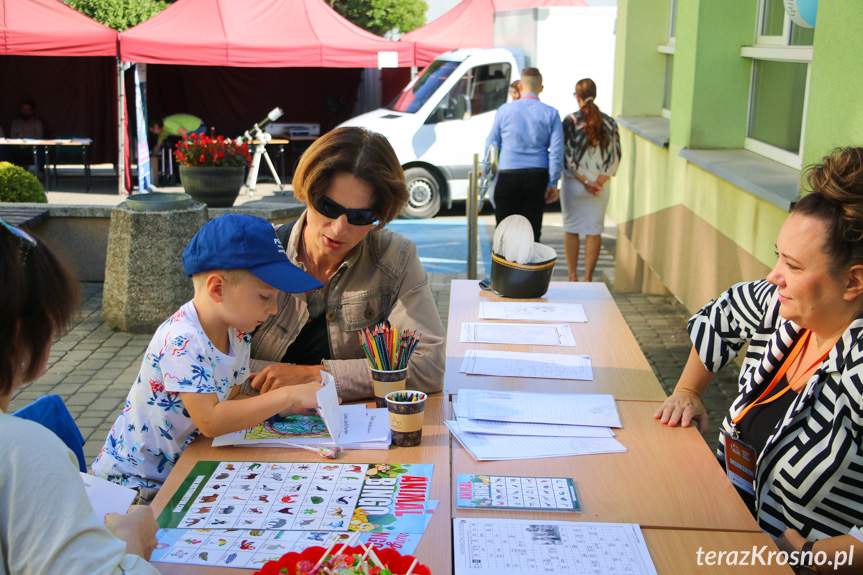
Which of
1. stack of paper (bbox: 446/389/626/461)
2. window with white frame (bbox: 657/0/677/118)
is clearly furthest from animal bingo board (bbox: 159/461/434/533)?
window with white frame (bbox: 657/0/677/118)

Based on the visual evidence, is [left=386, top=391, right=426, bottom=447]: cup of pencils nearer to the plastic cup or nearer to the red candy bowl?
the plastic cup

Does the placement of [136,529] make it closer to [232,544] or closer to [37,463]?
[232,544]

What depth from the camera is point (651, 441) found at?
7.02 ft

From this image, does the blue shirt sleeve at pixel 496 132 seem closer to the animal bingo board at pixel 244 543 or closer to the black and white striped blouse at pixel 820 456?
the black and white striped blouse at pixel 820 456

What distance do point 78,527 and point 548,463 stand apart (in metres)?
1.16

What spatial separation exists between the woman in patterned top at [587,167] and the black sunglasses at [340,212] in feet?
16.1

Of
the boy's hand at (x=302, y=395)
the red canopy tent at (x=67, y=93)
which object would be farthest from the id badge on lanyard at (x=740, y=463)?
the red canopy tent at (x=67, y=93)

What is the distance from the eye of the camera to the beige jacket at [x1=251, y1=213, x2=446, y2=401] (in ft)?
8.18

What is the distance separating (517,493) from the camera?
1822 millimetres

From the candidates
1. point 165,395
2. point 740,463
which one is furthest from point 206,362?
point 740,463

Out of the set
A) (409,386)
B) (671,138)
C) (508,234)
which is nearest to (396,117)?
(671,138)

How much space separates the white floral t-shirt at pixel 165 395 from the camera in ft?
6.38

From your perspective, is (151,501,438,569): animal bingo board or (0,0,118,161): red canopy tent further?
(0,0,118,161): red canopy tent

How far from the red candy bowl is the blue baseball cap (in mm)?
730
